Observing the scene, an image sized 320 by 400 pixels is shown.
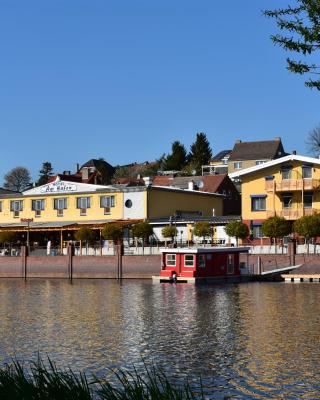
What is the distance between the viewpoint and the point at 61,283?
67250mm

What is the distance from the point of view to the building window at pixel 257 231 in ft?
247

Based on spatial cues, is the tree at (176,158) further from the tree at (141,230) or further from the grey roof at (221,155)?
the tree at (141,230)

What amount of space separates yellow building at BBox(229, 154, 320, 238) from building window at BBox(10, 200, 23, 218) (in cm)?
3089

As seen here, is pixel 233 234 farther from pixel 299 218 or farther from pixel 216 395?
pixel 216 395

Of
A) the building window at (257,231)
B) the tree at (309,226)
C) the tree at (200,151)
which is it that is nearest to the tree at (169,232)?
the building window at (257,231)

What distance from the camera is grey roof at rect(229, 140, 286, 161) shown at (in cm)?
13077

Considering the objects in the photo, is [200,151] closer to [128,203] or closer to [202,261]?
[128,203]

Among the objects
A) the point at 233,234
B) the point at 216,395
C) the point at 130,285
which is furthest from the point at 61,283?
the point at 216,395

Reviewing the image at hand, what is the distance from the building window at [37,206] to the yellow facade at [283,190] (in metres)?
28.1

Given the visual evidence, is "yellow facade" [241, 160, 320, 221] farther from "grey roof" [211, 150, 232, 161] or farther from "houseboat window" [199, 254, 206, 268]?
"grey roof" [211, 150, 232, 161]

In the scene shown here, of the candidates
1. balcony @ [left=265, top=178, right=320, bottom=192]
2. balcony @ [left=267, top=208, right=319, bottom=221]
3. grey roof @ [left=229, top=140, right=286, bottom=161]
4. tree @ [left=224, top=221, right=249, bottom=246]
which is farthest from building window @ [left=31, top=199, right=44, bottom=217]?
grey roof @ [left=229, top=140, right=286, bottom=161]

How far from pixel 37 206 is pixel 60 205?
3.77 metres

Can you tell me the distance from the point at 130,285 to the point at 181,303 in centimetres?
1638

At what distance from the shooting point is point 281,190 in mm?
74438
